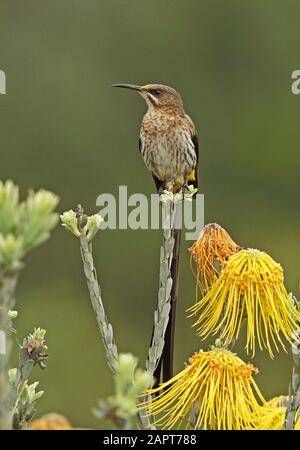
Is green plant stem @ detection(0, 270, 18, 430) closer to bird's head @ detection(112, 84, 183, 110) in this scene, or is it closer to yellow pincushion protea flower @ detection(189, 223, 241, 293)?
yellow pincushion protea flower @ detection(189, 223, 241, 293)

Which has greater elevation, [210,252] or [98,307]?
[210,252]

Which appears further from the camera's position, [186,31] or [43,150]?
[186,31]

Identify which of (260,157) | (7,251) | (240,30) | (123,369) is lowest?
(123,369)

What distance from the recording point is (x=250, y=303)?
6.30 ft

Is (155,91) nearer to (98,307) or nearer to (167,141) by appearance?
(167,141)

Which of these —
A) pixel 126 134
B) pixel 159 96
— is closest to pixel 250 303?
pixel 159 96

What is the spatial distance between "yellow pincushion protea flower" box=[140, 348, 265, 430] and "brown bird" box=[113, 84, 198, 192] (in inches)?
98.2

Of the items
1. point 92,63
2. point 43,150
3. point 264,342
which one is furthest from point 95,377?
point 264,342

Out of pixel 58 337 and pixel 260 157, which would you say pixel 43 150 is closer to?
pixel 58 337

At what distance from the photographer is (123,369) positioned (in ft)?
4.72

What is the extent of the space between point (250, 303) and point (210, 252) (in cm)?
32

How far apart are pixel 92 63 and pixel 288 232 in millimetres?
3150

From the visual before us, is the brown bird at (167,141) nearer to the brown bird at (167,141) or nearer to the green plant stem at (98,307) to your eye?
the brown bird at (167,141)

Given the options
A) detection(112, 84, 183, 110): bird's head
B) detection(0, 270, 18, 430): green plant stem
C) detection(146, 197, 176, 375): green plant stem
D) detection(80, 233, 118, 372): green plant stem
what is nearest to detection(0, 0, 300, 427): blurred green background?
detection(112, 84, 183, 110): bird's head
